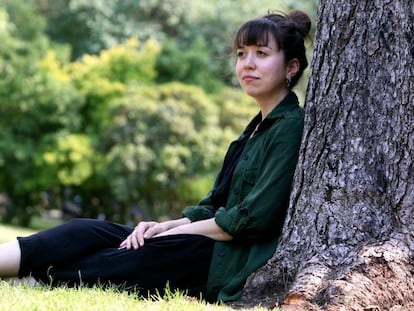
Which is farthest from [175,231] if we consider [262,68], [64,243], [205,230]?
[262,68]

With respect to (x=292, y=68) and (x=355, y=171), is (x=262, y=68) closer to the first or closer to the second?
(x=292, y=68)

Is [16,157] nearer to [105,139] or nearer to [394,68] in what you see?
[105,139]

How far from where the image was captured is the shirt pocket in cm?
444

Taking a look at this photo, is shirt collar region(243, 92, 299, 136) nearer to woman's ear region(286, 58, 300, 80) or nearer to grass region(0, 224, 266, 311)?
woman's ear region(286, 58, 300, 80)

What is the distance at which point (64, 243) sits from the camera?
177 inches

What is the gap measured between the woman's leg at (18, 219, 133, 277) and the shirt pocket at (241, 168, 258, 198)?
768 millimetres

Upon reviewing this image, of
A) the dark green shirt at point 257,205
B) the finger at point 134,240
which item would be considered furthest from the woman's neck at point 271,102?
the finger at point 134,240

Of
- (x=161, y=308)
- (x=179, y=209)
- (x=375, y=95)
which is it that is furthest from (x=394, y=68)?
(x=179, y=209)

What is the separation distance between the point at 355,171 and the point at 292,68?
2.89ft

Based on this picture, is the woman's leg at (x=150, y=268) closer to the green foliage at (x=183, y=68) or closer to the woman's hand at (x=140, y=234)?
the woman's hand at (x=140, y=234)

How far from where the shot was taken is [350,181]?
4.02m

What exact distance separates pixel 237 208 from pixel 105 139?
1464 cm

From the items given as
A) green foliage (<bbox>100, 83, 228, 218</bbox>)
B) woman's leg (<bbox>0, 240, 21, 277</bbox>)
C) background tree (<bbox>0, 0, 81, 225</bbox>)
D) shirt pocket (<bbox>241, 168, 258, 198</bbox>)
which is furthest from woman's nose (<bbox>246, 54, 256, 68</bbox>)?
background tree (<bbox>0, 0, 81, 225</bbox>)

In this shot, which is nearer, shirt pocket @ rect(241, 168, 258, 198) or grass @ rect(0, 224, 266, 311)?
grass @ rect(0, 224, 266, 311)
